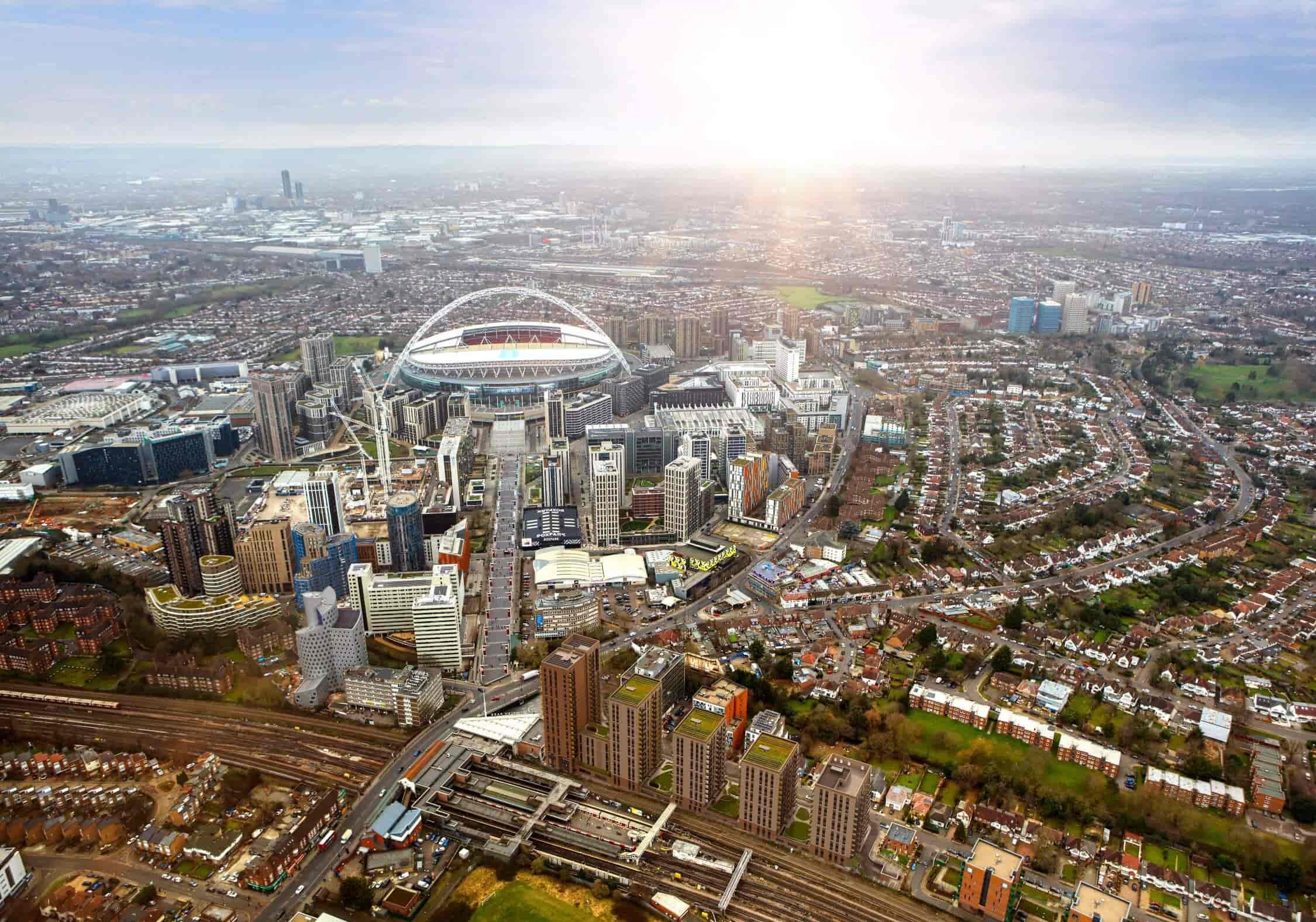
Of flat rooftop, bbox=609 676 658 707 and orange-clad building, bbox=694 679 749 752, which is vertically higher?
flat rooftop, bbox=609 676 658 707

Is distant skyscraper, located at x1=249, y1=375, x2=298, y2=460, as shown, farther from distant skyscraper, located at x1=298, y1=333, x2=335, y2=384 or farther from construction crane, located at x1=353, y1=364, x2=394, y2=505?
distant skyscraper, located at x1=298, y1=333, x2=335, y2=384

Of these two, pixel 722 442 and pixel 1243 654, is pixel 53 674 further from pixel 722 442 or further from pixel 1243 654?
pixel 1243 654

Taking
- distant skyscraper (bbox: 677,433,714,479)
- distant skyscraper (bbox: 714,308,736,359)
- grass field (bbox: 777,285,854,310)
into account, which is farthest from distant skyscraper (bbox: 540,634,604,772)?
grass field (bbox: 777,285,854,310)

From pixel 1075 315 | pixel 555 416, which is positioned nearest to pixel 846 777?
pixel 555 416

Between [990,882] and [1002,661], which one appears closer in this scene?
[990,882]

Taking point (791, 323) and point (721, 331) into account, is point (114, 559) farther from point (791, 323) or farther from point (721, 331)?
point (791, 323)

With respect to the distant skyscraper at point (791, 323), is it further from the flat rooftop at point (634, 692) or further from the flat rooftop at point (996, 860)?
the flat rooftop at point (996, 860)
